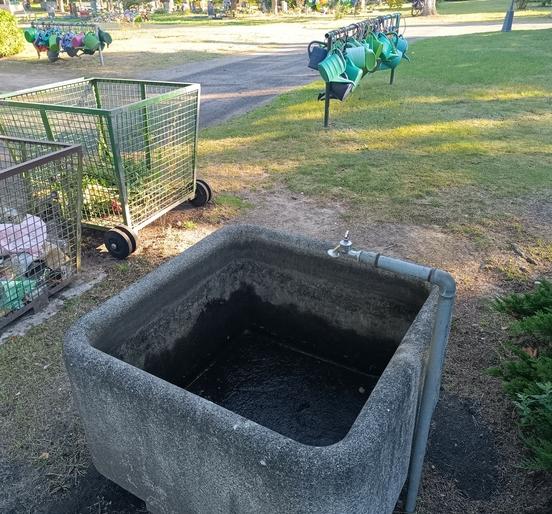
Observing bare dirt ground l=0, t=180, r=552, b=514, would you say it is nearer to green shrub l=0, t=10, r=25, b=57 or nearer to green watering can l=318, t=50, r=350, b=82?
green watering can l=318, t=50, r=350, b=82

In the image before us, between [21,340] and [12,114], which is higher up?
[12,114]

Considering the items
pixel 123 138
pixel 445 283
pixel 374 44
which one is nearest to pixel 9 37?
pixel 374 44

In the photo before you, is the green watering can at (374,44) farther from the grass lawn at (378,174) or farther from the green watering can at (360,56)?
the grass lawn at (378,174)

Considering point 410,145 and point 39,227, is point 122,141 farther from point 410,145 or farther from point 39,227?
point 410,145

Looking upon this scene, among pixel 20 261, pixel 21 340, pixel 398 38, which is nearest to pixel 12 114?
pixel 20 261

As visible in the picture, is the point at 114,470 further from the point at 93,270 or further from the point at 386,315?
the point at 93,270

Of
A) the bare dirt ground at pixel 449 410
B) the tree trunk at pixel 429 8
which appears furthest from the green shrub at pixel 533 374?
the tree trunk at pixel 429 8

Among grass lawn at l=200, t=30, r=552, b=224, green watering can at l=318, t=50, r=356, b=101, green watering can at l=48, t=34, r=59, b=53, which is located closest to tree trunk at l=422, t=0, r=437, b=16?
grass lawn at l=200, t=30, r=552, b=224

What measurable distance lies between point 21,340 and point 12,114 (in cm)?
201

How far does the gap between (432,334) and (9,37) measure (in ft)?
59.9

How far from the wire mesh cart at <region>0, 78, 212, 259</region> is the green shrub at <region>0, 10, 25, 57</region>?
13676 millimetres

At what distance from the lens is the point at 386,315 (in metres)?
2.55

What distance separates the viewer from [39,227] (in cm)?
347

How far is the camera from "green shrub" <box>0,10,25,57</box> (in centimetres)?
1577
